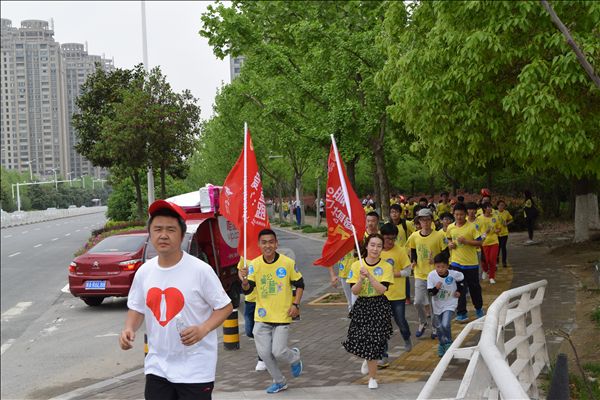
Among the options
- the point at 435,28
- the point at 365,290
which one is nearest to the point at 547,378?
the point at 365,290

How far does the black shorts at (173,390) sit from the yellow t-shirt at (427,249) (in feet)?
20.1

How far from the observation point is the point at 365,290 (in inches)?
302

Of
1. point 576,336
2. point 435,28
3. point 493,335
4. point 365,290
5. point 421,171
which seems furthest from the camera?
point 421,171

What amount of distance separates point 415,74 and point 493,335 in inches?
295

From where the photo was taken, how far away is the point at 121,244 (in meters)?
16.0

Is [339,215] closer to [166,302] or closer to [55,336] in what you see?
[166,302]

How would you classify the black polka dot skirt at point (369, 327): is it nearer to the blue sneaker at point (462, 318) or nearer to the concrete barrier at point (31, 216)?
the blue sneaker at point (462, 318)

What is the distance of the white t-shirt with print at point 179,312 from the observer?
427cm

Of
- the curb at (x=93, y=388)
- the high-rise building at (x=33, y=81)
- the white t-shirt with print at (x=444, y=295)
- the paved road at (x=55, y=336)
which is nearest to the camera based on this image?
the curb at (x=93, y=388)

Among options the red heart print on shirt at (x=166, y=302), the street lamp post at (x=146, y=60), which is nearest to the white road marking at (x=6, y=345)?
the red heart print on shirt at (x=166, y=302)

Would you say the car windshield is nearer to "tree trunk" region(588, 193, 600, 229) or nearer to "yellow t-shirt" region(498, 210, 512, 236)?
"yellow t-shirt" region(498, 210, 512, 236)

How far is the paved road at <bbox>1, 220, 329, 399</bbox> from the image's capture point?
30.9 feet

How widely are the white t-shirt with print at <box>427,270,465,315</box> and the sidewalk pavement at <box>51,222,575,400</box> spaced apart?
58cm

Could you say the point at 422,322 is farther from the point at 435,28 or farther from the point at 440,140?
the point at 435,28
